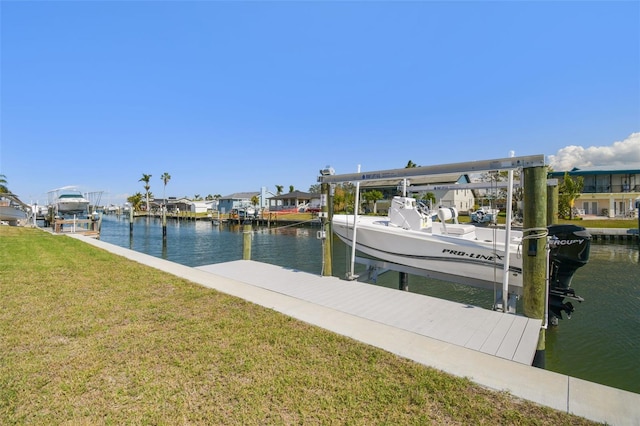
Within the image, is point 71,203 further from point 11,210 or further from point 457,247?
point 457,247

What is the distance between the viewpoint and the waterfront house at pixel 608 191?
31.3 meters

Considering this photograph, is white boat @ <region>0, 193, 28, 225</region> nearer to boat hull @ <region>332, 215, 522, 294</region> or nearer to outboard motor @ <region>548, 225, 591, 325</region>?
boat hull @ <region>332, 215, 522, 294</region>

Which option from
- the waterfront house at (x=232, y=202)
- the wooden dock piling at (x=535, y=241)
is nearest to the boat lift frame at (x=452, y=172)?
the wooden dock piling at (x=535, y=241)

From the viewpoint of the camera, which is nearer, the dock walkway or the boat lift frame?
the dock walkway

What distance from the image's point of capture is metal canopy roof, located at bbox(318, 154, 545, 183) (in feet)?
15.1

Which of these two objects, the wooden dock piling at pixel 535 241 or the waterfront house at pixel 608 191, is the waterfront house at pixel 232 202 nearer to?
the waterfront house at pixel 608 191

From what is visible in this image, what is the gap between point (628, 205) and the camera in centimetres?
3153

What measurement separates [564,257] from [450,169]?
2420mm

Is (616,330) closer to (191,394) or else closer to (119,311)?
(191,394)

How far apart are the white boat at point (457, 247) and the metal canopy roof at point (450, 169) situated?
105cm

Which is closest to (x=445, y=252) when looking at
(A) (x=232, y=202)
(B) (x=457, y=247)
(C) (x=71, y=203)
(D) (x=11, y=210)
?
(B) (x=457, y=247)

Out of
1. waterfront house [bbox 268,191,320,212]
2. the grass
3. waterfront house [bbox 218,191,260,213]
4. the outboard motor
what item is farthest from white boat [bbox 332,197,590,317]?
waterfront house [bbox 218,191,260,213]

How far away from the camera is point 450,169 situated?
5355 millimetres

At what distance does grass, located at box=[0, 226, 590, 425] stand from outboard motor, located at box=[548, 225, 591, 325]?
3.72 meters
